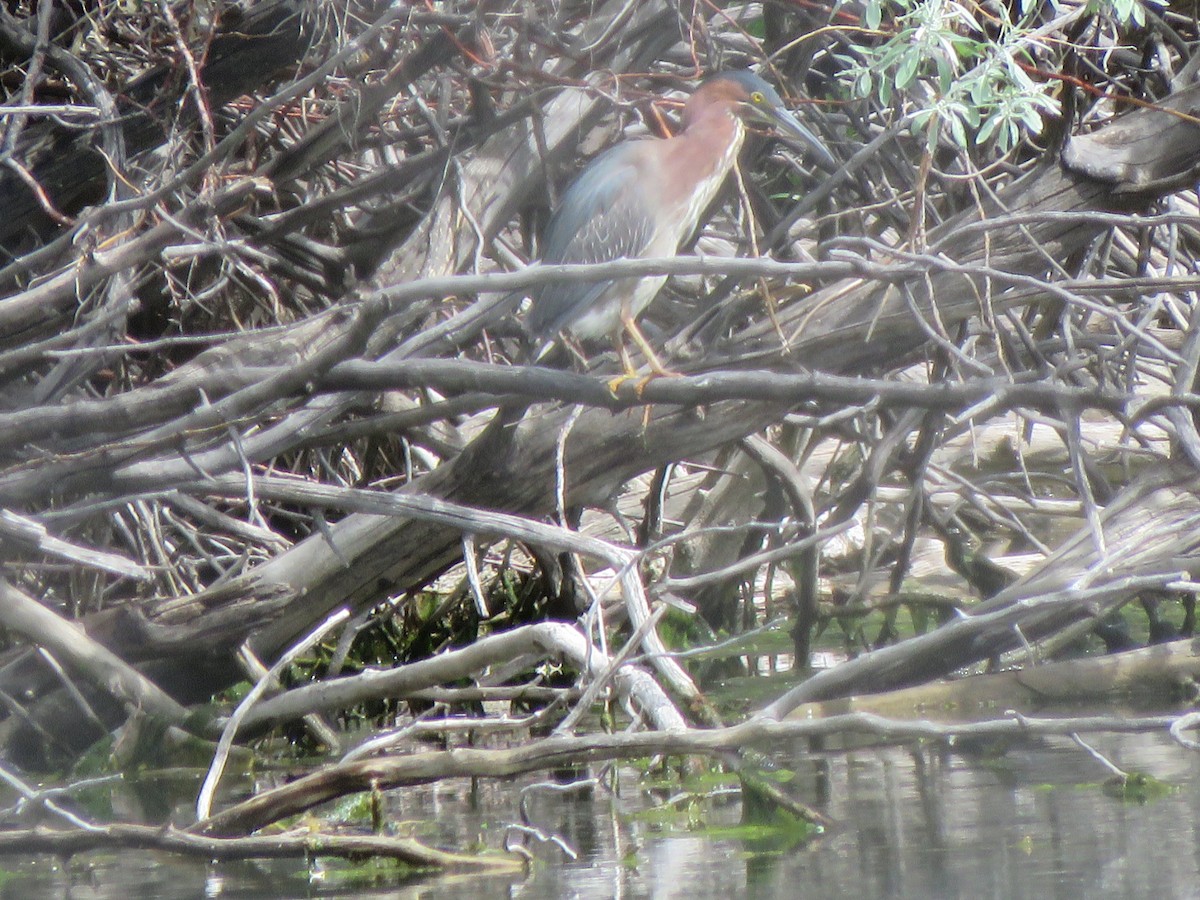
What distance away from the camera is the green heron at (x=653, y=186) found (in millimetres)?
4844

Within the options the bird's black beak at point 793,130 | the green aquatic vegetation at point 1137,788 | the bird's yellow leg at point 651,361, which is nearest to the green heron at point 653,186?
the bird's black beak at point 793,130

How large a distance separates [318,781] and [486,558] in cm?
281

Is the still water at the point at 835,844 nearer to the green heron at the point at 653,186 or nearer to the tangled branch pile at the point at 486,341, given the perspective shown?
the tangled branch pile at the point at 486,341

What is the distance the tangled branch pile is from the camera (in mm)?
3420

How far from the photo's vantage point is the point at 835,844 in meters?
3.08

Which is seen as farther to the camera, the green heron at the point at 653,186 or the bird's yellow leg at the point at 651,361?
the green heron at the point at 653,186

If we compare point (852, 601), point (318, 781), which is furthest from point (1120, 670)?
point (318, 781)

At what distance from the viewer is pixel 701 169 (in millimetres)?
4988

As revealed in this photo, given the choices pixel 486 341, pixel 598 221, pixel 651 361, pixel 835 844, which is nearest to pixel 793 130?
pixel 598 221

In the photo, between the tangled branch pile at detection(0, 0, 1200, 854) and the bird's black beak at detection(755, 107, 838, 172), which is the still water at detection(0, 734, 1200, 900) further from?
the bird's black beak at detection(755, 107, 838, 172)

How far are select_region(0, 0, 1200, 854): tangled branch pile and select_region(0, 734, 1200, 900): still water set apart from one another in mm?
280

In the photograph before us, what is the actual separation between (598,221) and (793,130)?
69cm

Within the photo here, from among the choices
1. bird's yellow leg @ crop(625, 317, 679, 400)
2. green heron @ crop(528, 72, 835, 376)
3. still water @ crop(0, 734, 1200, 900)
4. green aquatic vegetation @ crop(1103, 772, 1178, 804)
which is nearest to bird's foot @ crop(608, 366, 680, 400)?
bird's yellow leg @ crop(625, 317, 679, 400)

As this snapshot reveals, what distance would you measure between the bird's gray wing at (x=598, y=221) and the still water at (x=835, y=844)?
1.60m
